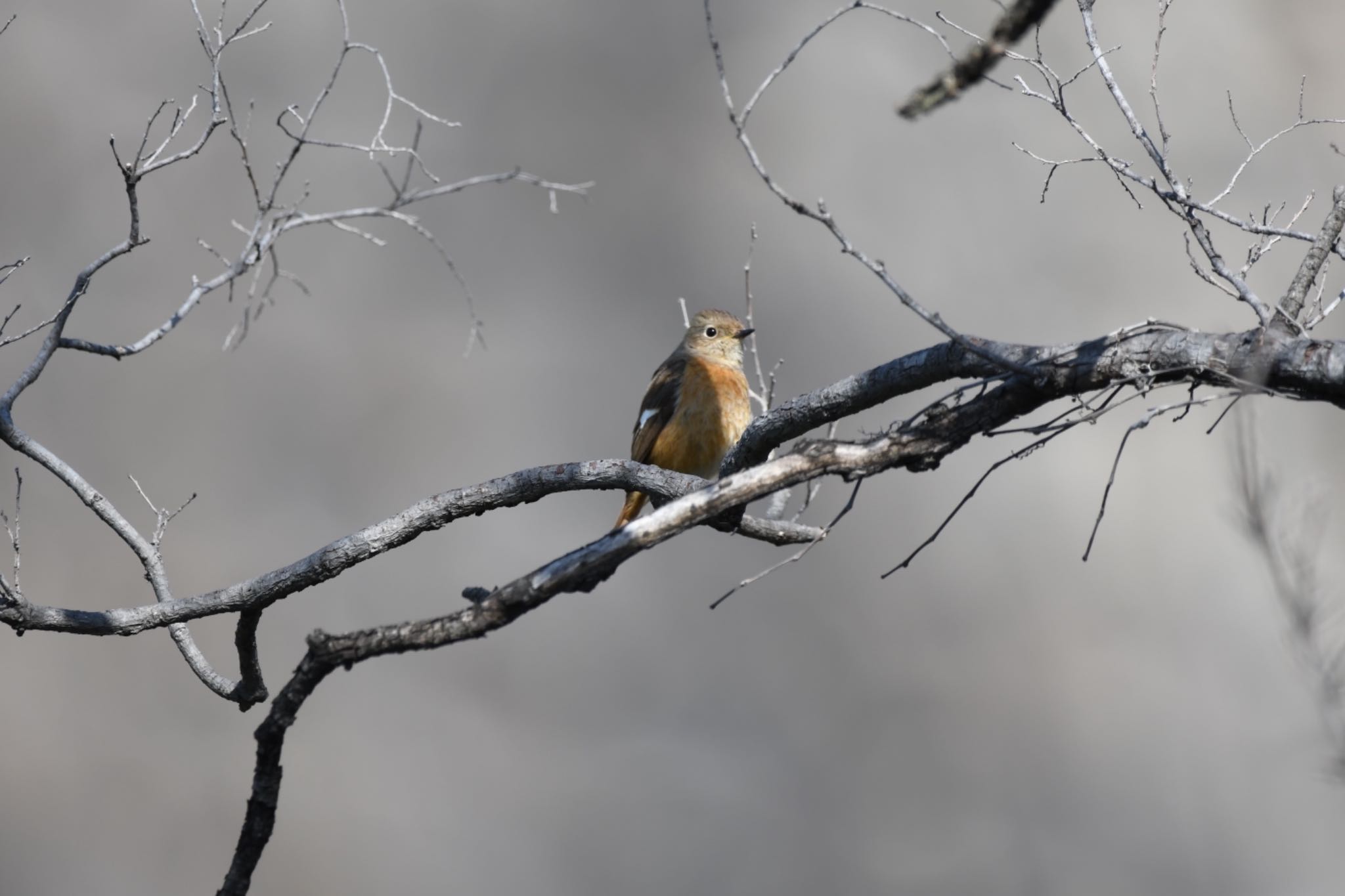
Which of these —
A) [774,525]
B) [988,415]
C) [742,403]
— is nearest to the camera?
[988,415]

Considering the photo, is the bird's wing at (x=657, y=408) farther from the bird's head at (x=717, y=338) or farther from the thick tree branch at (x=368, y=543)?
the thick tree branch at (x=368, y=543)

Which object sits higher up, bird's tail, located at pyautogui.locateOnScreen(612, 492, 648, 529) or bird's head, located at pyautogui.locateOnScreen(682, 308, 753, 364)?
bird's head, located at pyautogui.locateOnScreen(682, 308, 753, 364)

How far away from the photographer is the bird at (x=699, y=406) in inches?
264

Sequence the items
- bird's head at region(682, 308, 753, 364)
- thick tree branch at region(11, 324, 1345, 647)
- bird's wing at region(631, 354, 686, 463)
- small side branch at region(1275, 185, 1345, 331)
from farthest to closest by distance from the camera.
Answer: bird's head at region(682, 308, 753, 364) → bird's wing at region(631, 354, 686, 463) → small side branch at region(1275, 185, 1345, 331) → thick tree branch at region(11, 324, 1345, 647)

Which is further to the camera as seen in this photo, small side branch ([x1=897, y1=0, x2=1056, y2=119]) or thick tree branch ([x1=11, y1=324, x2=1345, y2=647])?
thick tree branch ([x1=11, y1=324, x2=1345, y2=647])

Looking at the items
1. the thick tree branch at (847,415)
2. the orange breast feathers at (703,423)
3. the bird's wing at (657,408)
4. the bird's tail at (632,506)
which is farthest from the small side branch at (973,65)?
the bird's wing at (657,408)

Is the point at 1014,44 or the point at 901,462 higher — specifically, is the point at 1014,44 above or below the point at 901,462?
above

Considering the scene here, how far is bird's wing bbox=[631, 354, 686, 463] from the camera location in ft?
22.6

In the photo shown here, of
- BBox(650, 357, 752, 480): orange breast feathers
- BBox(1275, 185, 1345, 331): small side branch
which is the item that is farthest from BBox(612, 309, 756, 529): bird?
BBox(1275, 185, 1345, 331): small side branch

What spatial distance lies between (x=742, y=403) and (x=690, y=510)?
4.24 m

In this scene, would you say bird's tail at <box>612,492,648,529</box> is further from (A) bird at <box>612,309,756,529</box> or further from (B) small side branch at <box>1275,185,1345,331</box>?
(B) small side branch at <box>1275,185,1345,331</box>

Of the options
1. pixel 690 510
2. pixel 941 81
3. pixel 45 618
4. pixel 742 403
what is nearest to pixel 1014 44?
pixel 941 81

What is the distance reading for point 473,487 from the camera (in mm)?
3791

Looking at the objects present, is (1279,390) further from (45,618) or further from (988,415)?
(45,618)
